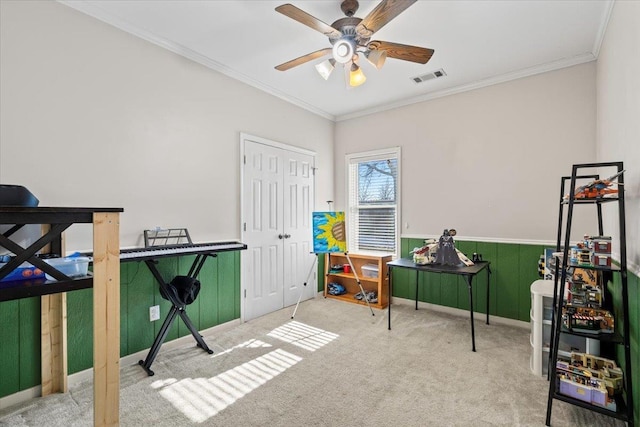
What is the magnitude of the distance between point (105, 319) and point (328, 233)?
3.11 meters

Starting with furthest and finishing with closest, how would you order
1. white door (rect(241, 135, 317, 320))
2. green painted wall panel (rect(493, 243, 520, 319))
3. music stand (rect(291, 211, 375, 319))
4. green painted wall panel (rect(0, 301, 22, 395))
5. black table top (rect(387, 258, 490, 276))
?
1. music stand (rect(291, 211, 375, 319))
2. white door (rect(241, 135, 317, 320))
3. green painted wall panel (rect(493, 243, 520, 319))
4. black table top (rect(387, 258, 490, 276))
5. green painted wall panel (rect(0, 301, 22, 395))

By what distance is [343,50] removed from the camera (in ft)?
7.75

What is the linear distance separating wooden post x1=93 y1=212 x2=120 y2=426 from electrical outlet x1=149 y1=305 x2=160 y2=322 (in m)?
1.67

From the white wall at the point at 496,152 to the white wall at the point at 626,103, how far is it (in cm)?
54

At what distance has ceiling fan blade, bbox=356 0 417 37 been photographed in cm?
192

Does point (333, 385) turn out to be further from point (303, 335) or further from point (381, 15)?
point (381, 15)

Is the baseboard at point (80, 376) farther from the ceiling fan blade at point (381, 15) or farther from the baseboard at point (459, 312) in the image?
the ceiling fan blade at point (381, 15)

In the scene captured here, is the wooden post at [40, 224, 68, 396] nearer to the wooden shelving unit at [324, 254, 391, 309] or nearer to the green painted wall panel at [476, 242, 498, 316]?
the wooden shelving unit at [324, 254, 391, 309]

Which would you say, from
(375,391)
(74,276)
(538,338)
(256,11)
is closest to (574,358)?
(538,338)

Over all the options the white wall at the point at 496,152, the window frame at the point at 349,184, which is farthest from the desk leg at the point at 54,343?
the white wall at the point at 496,152

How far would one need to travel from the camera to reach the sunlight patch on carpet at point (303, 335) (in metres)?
3.05

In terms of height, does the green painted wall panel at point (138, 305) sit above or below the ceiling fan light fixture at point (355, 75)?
below

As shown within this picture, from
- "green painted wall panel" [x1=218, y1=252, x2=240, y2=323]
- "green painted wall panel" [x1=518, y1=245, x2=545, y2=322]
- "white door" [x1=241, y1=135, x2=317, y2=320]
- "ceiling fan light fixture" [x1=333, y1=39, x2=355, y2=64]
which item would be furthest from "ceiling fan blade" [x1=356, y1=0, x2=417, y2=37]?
"green painted wall panel" [x1=518, y1=245, x2=545, y2=322]

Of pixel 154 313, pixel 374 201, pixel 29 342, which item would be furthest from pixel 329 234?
pixel 29 342
